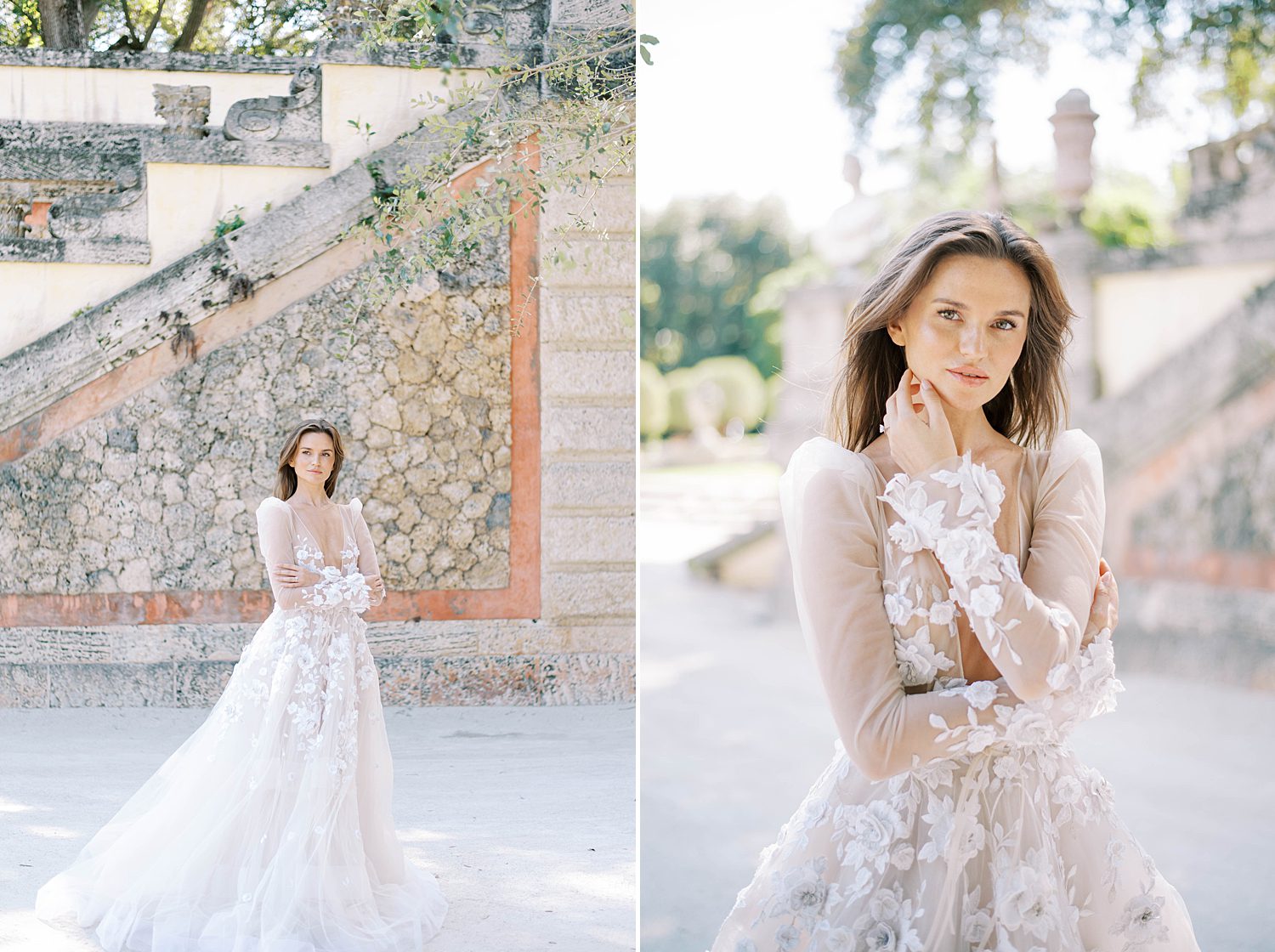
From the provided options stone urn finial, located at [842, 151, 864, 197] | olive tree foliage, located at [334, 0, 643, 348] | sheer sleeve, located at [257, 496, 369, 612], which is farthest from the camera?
stone urn finial, located at [842, 151, 864, 197]

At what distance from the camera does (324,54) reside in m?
5.62

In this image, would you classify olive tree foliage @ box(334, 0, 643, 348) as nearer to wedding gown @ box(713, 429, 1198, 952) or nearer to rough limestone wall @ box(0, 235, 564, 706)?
rough limestone wall @ box(0, 235, 564, 706)

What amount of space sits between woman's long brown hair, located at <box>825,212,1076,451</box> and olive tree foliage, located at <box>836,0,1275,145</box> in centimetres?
879

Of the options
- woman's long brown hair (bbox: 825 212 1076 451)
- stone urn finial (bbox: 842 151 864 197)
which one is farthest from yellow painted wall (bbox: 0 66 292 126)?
woman's long brown hair (bbox: 825 212 1076 451)

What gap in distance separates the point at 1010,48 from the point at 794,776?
7516 millimetres

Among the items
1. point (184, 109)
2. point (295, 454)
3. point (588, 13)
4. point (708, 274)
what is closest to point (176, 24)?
point (184, 109)

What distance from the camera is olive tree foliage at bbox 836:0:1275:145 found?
8.85 m

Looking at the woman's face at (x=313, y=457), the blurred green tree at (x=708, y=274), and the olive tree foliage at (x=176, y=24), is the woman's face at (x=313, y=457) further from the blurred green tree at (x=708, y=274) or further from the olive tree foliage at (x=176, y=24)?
the blurred green tree at (x=708, y=274)

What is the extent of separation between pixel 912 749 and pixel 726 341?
25682 mm

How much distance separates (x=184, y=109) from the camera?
562 centimetres

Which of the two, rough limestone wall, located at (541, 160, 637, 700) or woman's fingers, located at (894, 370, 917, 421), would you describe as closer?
woman's fingers, located at (894, 370, 917, 421)

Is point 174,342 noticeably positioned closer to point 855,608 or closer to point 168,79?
point 168,79

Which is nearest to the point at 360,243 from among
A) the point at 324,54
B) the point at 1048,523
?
the point at 324,54

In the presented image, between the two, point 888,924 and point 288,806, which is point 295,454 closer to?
point 288,806
